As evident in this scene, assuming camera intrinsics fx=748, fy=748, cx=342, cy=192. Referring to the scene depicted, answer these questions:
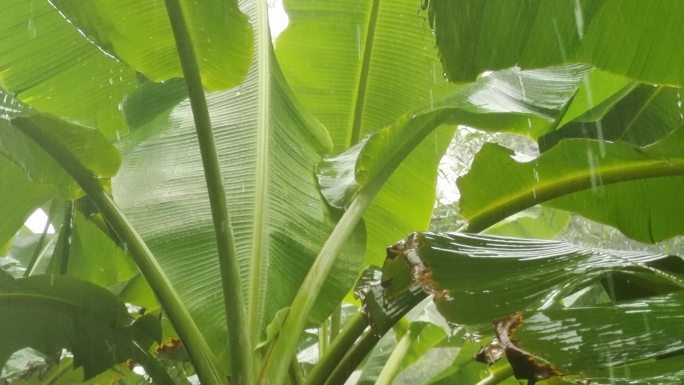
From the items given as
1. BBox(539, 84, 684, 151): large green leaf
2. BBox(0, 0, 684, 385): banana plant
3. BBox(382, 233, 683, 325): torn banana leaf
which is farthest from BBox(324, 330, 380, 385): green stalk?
BBox(539, 84, 684, 151): large green leaf

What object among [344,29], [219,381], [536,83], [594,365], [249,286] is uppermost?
[344,29]

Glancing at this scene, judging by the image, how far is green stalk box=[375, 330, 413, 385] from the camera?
1.61 m

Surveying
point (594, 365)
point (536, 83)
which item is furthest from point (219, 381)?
point (536, 83)

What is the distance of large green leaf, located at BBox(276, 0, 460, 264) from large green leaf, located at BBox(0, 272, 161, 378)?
62 cm

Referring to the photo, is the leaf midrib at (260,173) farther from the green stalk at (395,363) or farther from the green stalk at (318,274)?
the green stalk at (395,363)

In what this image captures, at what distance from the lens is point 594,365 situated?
0.82m

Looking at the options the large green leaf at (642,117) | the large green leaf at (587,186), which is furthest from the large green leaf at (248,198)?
the large green leaf at (642,117)

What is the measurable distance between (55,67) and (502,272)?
38.6 inches

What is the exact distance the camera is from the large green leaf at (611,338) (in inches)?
31.9

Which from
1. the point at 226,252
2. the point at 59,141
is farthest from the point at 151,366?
the point at 59,141

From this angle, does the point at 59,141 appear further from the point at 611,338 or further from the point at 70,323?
the point at 611,338

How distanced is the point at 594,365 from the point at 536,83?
75cm

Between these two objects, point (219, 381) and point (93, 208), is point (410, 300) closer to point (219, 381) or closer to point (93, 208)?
point (219, 381)

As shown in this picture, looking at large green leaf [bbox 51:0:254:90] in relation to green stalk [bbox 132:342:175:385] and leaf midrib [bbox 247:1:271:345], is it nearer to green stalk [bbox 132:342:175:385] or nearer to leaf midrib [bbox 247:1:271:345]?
leaf midrib [bbox 247:1:271:345]
